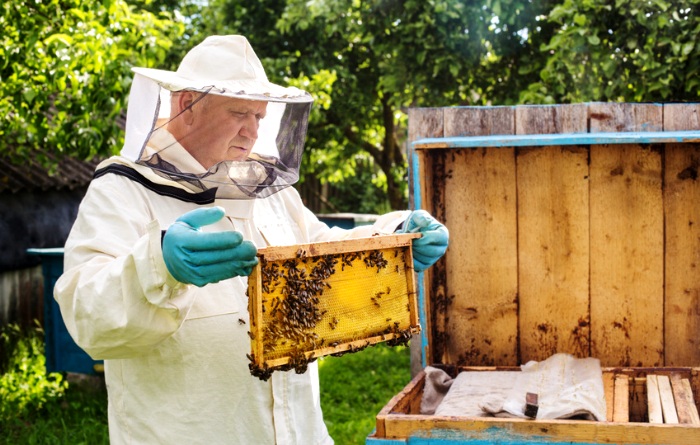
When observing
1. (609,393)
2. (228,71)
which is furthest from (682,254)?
(228,71)

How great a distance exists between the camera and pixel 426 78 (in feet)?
26.8

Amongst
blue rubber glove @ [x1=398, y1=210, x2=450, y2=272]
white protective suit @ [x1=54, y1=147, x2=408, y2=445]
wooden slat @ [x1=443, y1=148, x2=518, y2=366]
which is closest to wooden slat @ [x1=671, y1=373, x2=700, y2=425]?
wooden slat @ [x1=443, y1=148, x2=518, y2=366]

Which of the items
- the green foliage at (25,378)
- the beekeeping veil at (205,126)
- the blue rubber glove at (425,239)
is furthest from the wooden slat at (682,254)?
the green foliage at (25,378)

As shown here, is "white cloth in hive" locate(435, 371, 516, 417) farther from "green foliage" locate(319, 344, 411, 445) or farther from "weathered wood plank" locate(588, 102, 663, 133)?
"green foliage" locate(319, 344, 411, 445)

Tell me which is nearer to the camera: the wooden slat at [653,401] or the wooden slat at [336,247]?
the wooden slat at [336,247]

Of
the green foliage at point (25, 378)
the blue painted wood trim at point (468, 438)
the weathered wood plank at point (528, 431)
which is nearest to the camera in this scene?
the weathered wood plank at point (528, 431)

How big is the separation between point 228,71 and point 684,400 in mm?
2135

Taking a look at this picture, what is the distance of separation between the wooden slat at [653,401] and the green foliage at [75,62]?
363 centimetres

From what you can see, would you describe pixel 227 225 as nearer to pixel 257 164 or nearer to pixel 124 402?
pixel 257 164

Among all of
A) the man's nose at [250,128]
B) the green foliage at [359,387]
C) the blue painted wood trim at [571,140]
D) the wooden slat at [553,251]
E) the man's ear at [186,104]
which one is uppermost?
the man's ear at [186,104]

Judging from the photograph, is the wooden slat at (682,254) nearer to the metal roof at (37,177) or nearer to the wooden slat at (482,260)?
the wooden slat at (482,260)

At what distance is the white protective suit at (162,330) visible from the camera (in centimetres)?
191

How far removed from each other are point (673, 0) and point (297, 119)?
376 cm

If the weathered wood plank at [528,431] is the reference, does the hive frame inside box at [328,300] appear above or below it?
above
